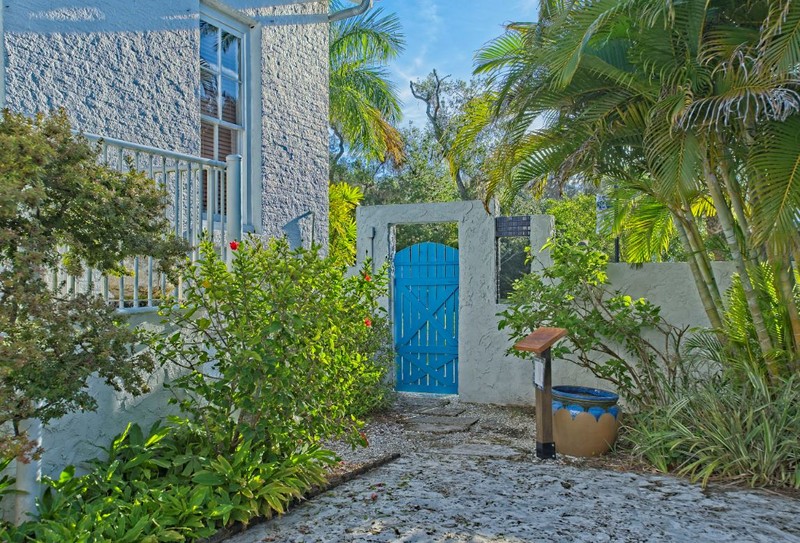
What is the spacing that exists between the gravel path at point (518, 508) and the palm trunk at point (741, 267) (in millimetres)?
1228

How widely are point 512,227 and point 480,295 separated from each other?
900mm

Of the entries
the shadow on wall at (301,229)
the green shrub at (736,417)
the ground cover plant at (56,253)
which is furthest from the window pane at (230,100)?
the green shrub at (736,417)

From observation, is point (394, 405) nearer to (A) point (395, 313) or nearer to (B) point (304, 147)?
(A) point (395, 313)

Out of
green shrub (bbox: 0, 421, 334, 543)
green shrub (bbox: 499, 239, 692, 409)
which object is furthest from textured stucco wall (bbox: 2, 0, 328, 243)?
green shrub (bbox: 499, 239, 692, 409)

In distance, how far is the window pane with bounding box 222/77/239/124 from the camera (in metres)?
6.88

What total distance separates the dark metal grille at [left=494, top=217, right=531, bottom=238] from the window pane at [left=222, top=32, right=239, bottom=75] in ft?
11.5

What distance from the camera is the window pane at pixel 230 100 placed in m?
6.88

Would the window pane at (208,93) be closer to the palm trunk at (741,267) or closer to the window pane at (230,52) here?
the window pane at (230,52)

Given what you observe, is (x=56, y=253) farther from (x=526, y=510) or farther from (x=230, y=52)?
(x=230, y=52)

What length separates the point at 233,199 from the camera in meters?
4.70

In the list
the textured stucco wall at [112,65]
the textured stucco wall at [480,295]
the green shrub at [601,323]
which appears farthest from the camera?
the textured stucco wall at [480,295]

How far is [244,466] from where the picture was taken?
391 centimetres

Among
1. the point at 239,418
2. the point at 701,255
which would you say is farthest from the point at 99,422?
the point at 701,255

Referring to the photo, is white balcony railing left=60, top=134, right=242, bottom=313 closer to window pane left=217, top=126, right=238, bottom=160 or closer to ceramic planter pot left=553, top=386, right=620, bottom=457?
window pane left=217, top=126, right=238, bottom=160
